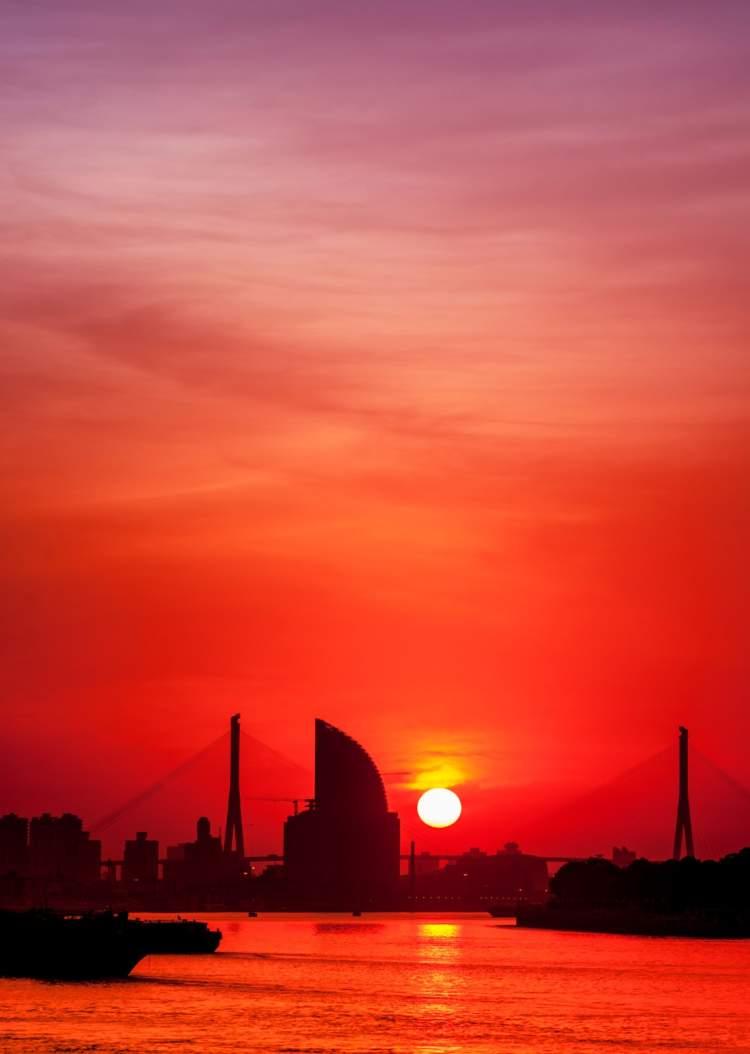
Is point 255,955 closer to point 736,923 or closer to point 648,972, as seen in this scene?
point 648,972

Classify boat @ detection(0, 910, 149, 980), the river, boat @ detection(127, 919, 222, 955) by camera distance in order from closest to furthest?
1. the river
2. boat @ detection(0, 910, 149, 980)
3. boat @ detection(127, 919, 222, 955)

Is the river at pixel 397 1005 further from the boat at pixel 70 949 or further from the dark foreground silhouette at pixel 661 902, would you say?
the dark foreground silhouette at pixel 661 902

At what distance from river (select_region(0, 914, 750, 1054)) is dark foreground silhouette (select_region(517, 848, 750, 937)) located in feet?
112

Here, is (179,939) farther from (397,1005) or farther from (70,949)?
(397,1005)

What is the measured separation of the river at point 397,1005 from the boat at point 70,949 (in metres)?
2.09

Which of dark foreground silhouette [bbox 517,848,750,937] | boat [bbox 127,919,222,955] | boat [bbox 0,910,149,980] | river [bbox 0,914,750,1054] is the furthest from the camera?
dark foreground silhouette [bbox 517,848,750,937]

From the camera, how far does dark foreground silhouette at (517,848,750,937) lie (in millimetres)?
159000

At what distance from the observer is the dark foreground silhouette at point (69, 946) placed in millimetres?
94812

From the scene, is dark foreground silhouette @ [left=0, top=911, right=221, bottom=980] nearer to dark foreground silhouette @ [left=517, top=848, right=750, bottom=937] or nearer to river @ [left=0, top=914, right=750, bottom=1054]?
river @ [left=0, top=914, right=750, bottom=1054]

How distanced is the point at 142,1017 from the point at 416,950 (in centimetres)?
6514

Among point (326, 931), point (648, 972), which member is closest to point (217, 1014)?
point (648, 972)

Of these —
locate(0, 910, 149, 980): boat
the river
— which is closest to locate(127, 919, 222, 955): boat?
the river

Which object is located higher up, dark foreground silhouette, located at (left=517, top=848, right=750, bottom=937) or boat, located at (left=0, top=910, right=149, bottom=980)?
dark foreground silhouette, located at (left=517, top=848, right=750, bottom=937)

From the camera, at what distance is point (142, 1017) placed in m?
71.1
